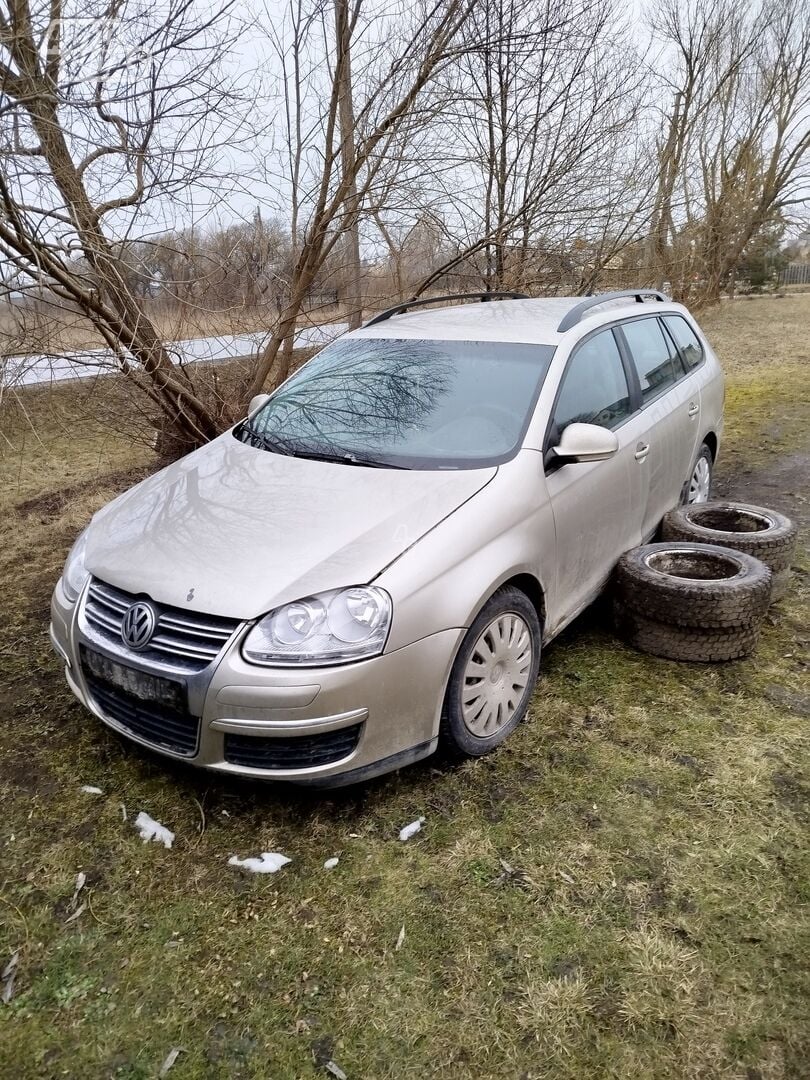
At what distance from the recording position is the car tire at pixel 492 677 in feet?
8.13

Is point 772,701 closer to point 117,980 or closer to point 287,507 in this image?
point 287,507

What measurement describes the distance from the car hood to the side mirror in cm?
36

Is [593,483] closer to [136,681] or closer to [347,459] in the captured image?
[347,459]

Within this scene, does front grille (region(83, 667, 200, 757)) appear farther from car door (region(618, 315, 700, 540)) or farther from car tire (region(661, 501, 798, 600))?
car tire (region(661, 501, 798, 600))

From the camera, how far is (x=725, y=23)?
44.3ft

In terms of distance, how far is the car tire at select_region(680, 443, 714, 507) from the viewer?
445 centimetres

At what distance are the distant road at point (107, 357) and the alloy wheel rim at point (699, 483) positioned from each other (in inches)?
134

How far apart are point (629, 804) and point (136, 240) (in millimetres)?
4275

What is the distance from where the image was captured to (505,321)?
3.55m

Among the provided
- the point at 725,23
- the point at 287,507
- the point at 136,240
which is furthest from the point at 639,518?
the point at 725,23

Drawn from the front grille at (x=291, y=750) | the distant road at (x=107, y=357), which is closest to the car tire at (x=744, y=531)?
the front grille at (x=291, y=750)

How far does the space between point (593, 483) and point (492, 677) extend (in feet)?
3.46

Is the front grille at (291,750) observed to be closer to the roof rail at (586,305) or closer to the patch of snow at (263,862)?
the patch of snow at (263,862)

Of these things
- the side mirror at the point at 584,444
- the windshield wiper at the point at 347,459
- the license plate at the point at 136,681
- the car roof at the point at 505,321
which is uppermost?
the car roof at the point at 505,321
